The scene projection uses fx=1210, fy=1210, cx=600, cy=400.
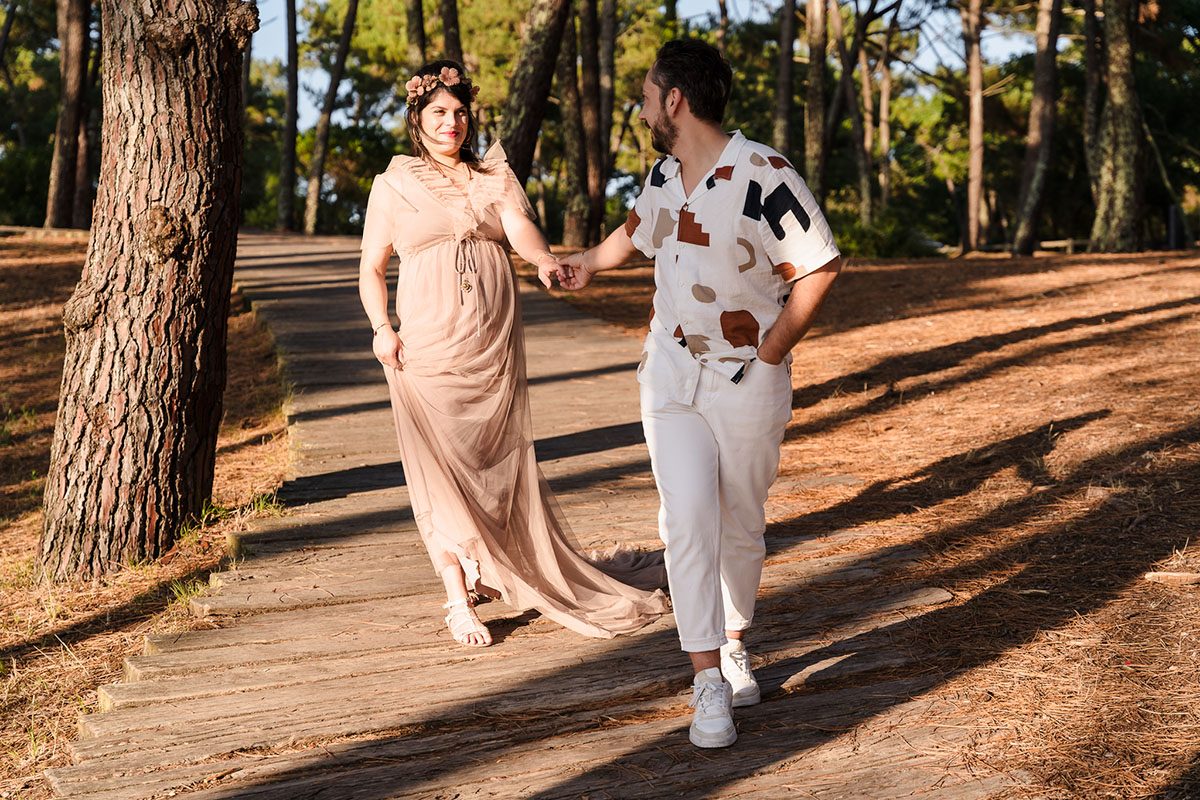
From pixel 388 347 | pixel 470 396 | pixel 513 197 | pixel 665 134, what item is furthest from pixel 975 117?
pixel 665 134

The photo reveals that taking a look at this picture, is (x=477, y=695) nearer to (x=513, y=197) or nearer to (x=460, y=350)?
(x=460, y=350)

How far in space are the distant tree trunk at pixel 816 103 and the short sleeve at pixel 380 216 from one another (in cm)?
1639

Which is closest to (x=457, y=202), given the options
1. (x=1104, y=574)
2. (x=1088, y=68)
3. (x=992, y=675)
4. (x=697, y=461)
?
(x=697, y=461)

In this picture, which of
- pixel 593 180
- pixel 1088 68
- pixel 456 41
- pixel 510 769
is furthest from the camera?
pixel 1088 68

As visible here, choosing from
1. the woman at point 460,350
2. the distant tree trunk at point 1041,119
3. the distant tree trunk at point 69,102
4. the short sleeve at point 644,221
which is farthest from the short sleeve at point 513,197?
the distant tree trunk at point 69,102

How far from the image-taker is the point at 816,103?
824 inches

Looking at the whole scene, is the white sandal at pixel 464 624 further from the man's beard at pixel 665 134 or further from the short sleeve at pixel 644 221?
the man's beard at pixel 665 134

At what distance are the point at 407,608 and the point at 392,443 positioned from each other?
2.69m

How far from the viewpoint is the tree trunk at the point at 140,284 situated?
6207 mm

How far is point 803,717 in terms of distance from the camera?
13.5 ft

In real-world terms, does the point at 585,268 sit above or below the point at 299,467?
above

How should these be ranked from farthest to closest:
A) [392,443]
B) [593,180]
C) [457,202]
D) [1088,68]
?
[1088,68], [593,180], [392,443], [457,202]

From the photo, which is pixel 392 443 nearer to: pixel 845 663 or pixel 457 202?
pixel 457 202

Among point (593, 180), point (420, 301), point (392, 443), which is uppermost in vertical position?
point (593, 180)
